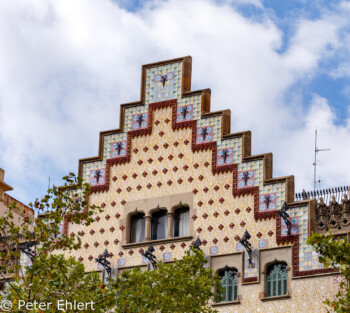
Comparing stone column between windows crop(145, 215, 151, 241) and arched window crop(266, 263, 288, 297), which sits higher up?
stone column between windows crop(145, 215, 151, 241)

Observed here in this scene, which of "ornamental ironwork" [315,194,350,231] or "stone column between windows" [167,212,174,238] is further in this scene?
"stone column between windows" [167,212,174,238]

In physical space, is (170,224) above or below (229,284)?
above

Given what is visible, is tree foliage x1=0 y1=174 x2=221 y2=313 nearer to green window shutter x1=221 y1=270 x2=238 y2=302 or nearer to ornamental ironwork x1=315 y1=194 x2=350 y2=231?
green window shutter x1=221 y1=270 x2=238 y2=302

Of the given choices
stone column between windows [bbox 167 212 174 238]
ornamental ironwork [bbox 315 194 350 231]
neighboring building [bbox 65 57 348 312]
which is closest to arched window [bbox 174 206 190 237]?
neighboring building [bbox 65 57 348 312]

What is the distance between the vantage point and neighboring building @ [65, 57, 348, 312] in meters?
36.0

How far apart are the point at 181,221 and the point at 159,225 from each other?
0.85 metres

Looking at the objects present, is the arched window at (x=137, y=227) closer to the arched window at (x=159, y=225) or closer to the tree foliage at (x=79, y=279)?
the arched window at (x=159, y=225)

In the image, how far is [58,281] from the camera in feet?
100

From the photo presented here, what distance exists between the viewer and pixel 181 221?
38.7 metres

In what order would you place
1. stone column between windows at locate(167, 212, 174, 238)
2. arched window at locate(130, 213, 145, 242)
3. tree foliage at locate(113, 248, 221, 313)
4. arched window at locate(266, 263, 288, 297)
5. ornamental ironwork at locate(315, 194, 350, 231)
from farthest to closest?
arched window at locate(130, 213, 145, 242), stone column between windows at locate(167, 212, 174, 238), arched window at locate(266, 263, 288, 297), ornamental ironwork at locate(315, 194, 350, 231), tree foliage at locate(113, 248, 221, 313)

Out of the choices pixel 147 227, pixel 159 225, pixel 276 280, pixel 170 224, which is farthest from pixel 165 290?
pixel 159 225

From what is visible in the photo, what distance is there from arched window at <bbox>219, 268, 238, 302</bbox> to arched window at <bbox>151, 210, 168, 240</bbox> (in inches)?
111

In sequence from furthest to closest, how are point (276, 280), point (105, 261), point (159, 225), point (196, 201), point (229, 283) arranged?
point (159, 225), point (105, 261), point (196, 201), point (229, 283), point (276, 280)

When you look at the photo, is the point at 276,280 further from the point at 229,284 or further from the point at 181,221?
the point at 181,221
